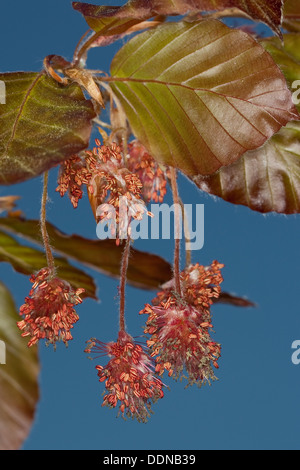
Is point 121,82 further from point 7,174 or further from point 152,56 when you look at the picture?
point 7,174

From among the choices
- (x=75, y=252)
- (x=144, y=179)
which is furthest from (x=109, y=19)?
(x=75, y=252)

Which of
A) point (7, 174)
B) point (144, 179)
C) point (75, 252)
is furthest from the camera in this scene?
point (75, 252)

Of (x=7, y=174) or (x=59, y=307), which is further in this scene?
(x=59, y=307)

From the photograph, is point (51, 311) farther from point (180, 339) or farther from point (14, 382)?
point (14, 382)

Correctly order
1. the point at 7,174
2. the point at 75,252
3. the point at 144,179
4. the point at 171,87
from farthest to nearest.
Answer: the point at 75,252 → the point at 144,179 → the point at 171,87 → the point at 7,174

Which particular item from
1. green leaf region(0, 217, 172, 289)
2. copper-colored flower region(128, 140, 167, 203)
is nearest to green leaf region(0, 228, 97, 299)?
green leaf region(0, 217, 172, 289)

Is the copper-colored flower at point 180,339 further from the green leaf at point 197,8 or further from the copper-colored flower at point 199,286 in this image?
the green leaf at point 197,8

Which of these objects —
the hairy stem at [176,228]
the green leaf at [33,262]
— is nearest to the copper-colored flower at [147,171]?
the hairy stem at [176,228]
